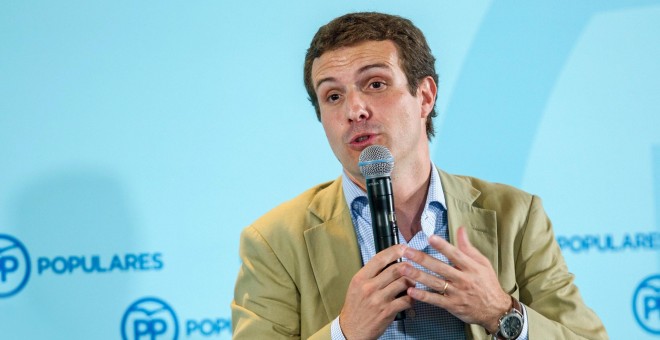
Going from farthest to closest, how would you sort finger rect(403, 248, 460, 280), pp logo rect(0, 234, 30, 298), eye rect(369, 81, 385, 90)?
pp logo rect(0, 234, 30, 298)
eye rect(369, 81, 385, 90)
finger rect(403, 248, 460, 280)

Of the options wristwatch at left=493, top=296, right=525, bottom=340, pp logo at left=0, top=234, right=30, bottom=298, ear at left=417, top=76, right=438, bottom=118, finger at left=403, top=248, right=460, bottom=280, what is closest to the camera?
finger at left=403, top=248, right=460, bottom=280

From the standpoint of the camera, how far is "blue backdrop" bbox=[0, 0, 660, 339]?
3.25m

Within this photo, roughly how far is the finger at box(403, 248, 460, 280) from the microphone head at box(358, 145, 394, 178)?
0.21m

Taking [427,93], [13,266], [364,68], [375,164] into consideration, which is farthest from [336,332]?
[13,266]

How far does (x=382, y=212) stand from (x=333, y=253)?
1.43ft

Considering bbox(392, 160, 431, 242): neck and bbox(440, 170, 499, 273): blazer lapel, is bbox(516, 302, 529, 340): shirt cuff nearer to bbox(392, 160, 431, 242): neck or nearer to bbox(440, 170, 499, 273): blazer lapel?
bbox(440, 170, 499, 273): blazer lapel

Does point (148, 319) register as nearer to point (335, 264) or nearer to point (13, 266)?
point (13, 266)

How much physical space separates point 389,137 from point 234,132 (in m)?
1.07

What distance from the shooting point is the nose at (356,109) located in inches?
Answer: 93.7

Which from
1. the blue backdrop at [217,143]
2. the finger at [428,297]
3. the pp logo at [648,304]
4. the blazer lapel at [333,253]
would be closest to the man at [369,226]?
the blazer lapel at [333,253]

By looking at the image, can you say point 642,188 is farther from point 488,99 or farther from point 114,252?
point 114,252

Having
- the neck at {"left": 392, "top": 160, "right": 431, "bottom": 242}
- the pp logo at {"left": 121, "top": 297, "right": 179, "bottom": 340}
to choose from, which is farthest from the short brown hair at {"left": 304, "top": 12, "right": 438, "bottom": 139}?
the pp logo at {"left": 121, "top": 297, "right": 179, "bottom": 340}

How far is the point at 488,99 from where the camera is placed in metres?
3.44

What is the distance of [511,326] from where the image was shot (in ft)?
7.12
